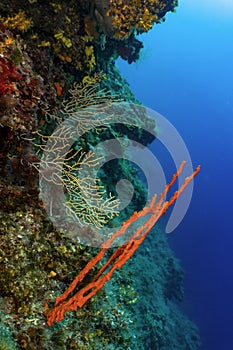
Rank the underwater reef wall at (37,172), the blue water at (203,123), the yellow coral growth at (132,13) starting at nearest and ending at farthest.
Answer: the underwater reef wall at (37,172) < the yellow coral growth at (132,13) < the blue water at (203,123)

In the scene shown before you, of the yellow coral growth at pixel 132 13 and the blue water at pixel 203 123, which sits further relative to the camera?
the blue water at pixel 203 123

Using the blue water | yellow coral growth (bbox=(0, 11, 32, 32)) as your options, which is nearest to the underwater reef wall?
yellow coral growth (bbox=(0, 11, 32, 32))

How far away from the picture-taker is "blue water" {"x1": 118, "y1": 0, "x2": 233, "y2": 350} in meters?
27.8

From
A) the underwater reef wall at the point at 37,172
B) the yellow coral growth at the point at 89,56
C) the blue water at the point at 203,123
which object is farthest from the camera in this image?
the blue water at the point at 203,123

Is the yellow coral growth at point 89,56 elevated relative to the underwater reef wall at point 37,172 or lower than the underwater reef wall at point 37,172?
elevated

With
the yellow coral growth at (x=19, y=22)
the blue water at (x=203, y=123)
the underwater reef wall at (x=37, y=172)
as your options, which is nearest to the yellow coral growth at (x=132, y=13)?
the underwater reef wall at (x=37, y=172)

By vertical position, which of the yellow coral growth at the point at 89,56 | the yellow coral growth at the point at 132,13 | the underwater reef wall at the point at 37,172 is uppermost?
the yellow coral growth at the point at 132,13

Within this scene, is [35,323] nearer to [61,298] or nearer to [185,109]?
[61,298]

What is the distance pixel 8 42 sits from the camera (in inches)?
159

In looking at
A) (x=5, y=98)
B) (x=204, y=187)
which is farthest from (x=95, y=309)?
(x=204, y=187)

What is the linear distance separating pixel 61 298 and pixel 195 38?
139929 mm

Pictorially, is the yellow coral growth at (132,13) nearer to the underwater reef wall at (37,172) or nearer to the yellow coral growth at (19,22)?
the underwater reef wall at (37,172)

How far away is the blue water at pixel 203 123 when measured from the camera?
27.8m

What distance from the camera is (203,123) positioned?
8250 cm
